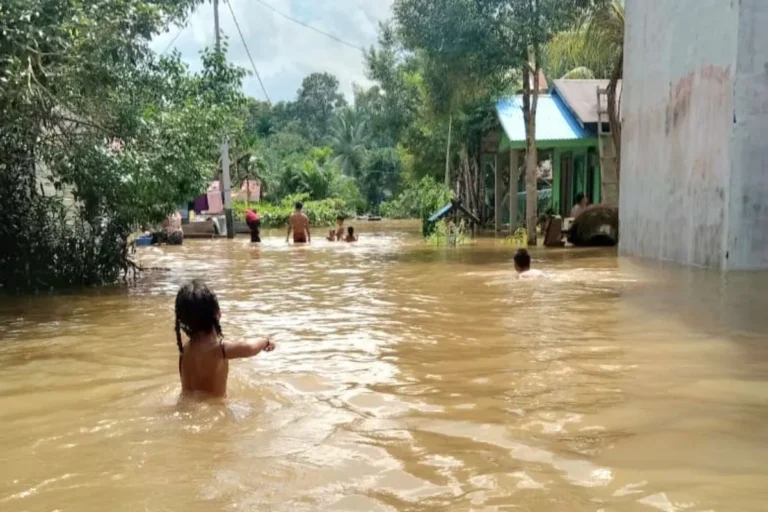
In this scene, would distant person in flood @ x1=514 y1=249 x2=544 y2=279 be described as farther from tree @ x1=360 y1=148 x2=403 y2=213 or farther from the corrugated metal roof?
tree @ x1=360 y1=148 x2=403 y2=213

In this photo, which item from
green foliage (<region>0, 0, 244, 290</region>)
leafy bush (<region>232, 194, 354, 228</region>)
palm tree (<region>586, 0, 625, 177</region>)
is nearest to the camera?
green foliage (<region>0, 0, 244, 290</region>)

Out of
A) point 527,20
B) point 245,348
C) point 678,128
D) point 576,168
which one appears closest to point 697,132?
point 678,128

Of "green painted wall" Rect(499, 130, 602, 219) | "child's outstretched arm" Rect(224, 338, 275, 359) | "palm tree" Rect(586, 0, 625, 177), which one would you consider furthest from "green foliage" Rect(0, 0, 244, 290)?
"green painted wall" Rect(499, 130, 602, 219)

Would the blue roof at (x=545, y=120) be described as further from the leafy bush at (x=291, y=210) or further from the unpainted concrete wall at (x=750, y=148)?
the leafy bush at (x=291, y=210)

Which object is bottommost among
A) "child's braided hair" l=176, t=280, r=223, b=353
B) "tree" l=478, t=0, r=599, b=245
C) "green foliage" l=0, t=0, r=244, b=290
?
"child's braided hair" l=176, t=280, r=223, b=353

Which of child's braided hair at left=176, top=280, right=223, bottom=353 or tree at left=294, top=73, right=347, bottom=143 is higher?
tree at left=294, top=73, right=347, bottom=143

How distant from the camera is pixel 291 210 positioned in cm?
4019

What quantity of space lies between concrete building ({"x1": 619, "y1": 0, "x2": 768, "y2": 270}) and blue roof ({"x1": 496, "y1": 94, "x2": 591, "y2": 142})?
5.50 m

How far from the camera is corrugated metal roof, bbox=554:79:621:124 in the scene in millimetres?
22281

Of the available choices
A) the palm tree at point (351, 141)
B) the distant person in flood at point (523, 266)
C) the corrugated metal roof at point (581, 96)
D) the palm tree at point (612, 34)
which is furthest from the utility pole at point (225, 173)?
the palm tree at point (351, 141)

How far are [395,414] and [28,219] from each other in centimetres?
878

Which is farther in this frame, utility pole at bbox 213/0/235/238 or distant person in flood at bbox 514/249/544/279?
utility pole at bbox 213/0/235/238

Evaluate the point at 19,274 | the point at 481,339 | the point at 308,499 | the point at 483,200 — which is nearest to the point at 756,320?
the point at 481,339

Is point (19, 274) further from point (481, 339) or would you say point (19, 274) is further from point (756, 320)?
point (756, 320)
